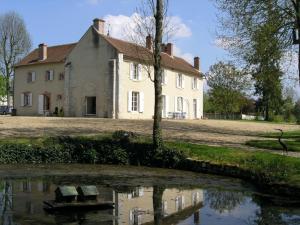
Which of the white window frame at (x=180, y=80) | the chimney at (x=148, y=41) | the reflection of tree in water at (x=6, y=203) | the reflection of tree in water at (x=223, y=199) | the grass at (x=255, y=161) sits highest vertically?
the white window frame at (x=180, y=80)

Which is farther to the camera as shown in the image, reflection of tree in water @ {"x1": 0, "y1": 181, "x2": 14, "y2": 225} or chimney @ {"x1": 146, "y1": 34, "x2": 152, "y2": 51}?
chimney @ {"x1": 146, "y1": 34, "x2": 152, "y2": 51}

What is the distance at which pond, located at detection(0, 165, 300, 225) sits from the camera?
8.42m

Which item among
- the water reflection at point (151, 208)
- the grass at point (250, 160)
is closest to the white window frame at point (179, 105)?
the grass at point (250, 160)

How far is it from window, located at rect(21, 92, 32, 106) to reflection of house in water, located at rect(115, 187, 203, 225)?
3765cm

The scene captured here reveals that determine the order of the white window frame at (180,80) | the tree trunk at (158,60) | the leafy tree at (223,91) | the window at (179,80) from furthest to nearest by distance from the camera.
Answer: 1. the leafy tree at (223,91)
2. the window at (179,80)
3. the white window frame at (180,80)
4. the tree trunk at (158,60)

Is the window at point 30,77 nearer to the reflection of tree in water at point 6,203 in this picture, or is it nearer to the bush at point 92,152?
the bush at point 92,152

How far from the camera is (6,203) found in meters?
9.30

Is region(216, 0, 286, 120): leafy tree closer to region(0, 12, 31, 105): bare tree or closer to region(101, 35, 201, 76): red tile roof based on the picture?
region(101, 35, 201, 76): red tile roof

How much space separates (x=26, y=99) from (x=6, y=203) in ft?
131

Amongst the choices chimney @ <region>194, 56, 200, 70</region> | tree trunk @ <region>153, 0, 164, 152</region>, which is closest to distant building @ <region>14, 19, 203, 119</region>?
chimney @ <region>194, 56, 200, 70</region>

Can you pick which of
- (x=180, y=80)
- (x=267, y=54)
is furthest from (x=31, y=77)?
(x=267, y=54)

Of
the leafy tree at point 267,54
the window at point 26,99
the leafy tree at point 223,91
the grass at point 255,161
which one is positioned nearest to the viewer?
the grass at point 255,161

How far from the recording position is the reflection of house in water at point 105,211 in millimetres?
8148

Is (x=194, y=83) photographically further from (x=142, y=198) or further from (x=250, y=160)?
(x=142, y=198)
